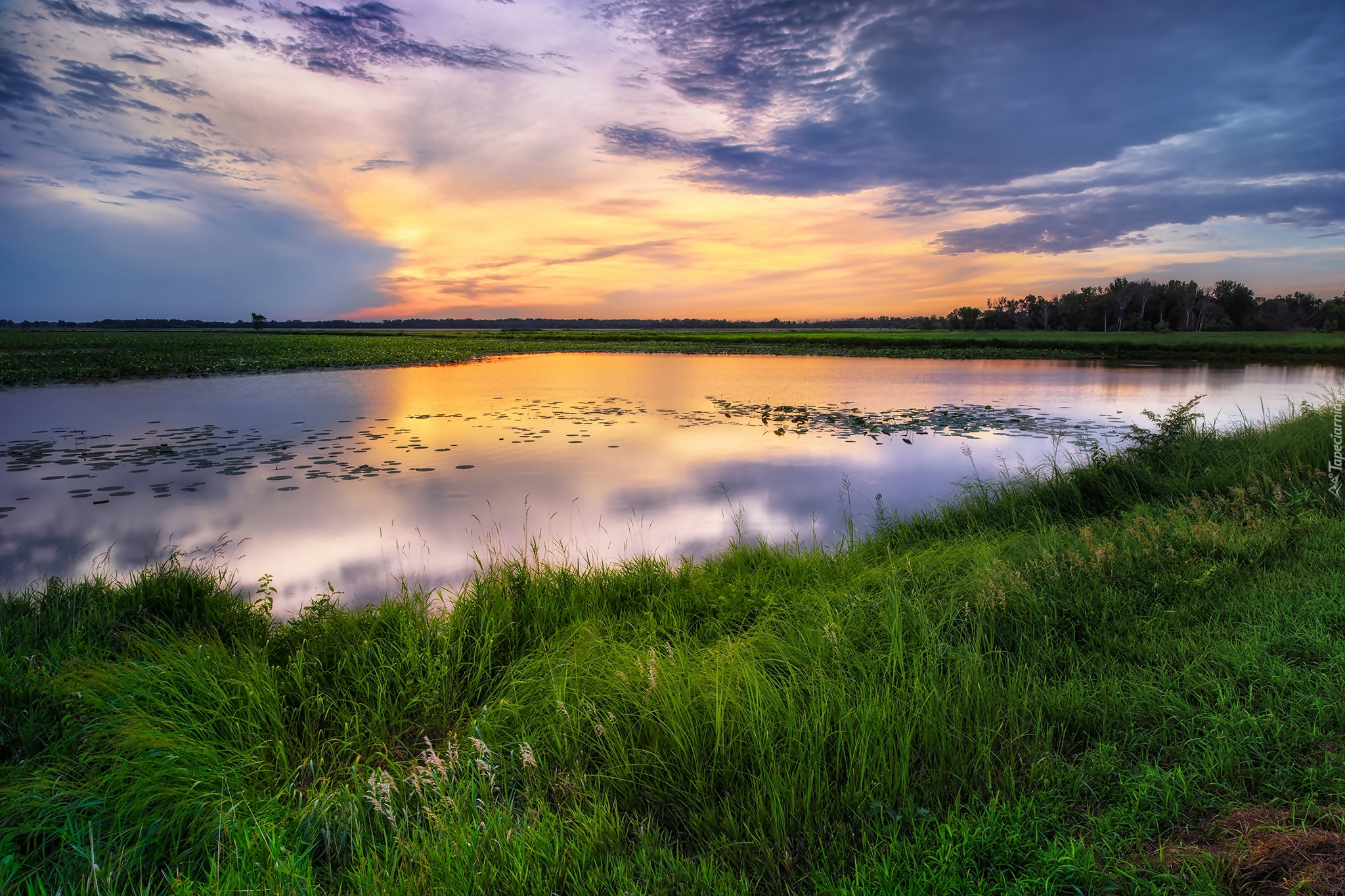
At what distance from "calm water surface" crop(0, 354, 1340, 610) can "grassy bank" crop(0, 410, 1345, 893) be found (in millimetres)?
1791

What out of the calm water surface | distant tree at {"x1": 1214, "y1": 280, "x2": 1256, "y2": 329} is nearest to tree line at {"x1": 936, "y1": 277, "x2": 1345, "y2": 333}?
distant tree at {"x1": 1214, "y1": 280, "x2": 1256, "y2": 329}

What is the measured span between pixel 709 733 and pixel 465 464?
8437 millimetres

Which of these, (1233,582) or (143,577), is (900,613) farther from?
(143,577)

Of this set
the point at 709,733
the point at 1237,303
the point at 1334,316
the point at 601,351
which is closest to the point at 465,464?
the point at 709,733

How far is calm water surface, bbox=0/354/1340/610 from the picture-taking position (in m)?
6.73

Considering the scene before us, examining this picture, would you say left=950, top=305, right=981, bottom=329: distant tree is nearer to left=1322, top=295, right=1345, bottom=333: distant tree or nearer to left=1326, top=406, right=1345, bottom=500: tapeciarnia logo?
left=1322, top=295, right=1345, bottom=333: distant tree

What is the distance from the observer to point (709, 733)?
2.99 metres

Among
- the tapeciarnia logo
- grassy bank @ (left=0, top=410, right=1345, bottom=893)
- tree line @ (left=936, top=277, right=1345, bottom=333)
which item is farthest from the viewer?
tree line @ (left=936, top=277, right=1345, bottom=333)

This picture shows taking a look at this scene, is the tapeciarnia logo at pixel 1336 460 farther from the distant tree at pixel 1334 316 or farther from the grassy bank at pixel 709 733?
the distant tree at pixel 1334 316

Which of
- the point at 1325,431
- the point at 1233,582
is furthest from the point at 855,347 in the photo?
the point at 1233,582

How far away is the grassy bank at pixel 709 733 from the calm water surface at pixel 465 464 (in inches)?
70.5

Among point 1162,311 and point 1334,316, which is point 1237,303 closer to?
point 1162,311

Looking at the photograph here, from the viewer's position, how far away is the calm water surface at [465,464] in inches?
265

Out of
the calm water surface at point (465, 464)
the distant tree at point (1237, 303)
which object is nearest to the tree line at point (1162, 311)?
the distant tree at point (1237, 303)
